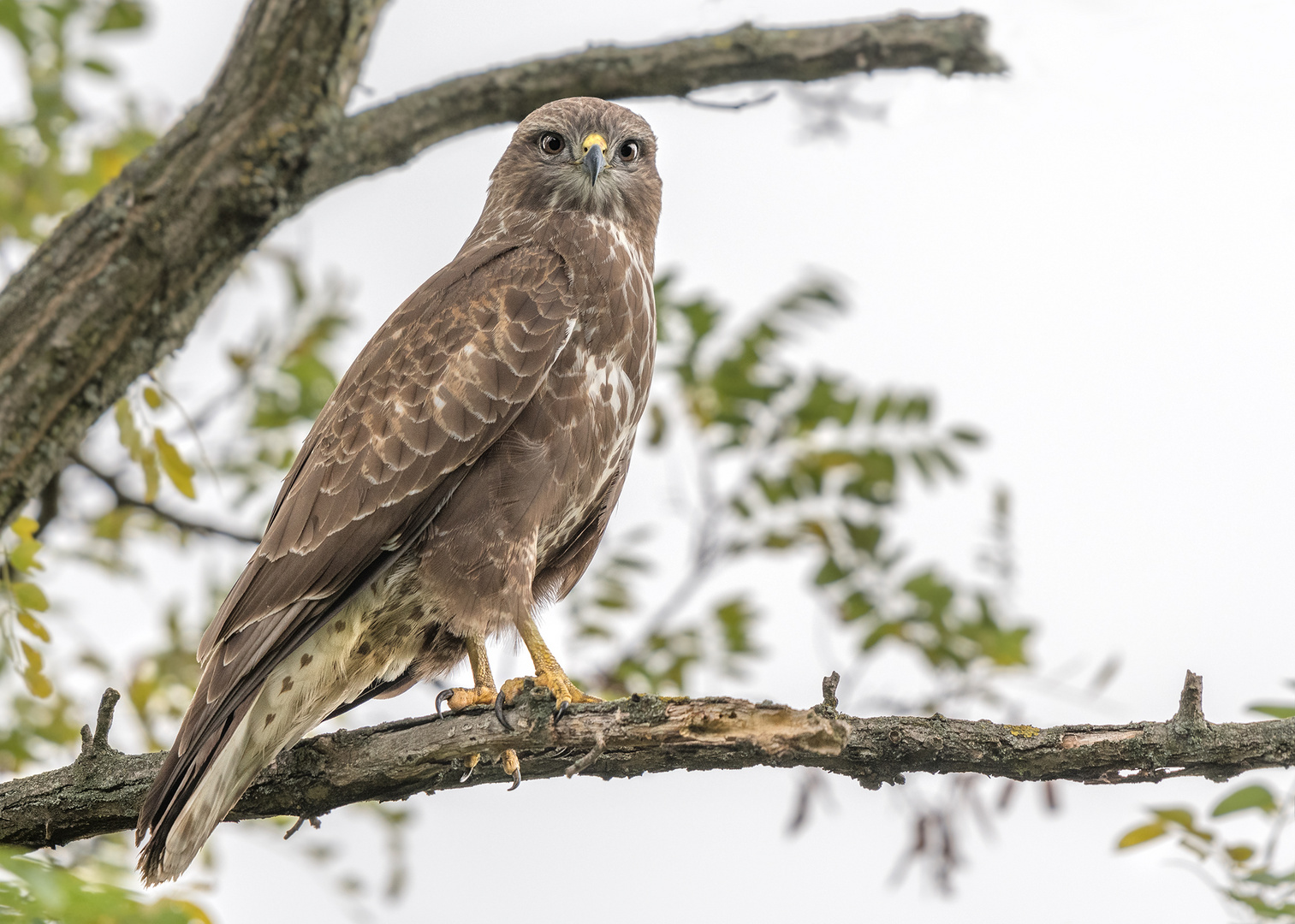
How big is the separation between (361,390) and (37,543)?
1079 millimetres

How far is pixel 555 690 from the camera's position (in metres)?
3.59

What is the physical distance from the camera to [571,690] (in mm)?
3615

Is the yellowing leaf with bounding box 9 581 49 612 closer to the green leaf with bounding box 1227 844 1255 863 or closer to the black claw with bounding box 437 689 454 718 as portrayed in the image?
the black claw with bounding box 437 689 454 718

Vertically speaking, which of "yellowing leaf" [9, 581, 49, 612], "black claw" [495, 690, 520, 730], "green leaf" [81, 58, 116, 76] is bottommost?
"black claw" [495, 690, 520, 730]

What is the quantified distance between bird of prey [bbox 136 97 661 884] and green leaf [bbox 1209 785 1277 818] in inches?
66.8

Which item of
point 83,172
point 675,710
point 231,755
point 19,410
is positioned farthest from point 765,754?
point 83,172

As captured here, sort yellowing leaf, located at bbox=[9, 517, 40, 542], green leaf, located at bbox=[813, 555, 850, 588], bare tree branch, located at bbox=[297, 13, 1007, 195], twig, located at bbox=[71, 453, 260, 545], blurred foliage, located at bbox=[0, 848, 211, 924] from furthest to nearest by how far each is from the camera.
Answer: green leaf, located at bbox=[813, 555, 850, 588], twig, located at bbox=[71, 453, 260, 545], bare tree branch, located at bbox=[297, 13, 1007, 195], yellowing leaf, located at bbox=[9, 517, 40, 542], blurred foliage, located at bbox=[0, 848, 211, 924]

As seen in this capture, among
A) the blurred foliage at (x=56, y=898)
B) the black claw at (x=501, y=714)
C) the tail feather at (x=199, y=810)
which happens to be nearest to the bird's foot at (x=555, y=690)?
the black claw at (x=501, y=714)

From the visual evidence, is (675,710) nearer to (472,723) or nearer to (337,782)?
(472,723)

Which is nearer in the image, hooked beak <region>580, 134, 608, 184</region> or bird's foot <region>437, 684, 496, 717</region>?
bird's foot <region>437, 684, 496, 717</region>

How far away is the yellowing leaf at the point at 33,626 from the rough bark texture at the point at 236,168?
1.76 feet

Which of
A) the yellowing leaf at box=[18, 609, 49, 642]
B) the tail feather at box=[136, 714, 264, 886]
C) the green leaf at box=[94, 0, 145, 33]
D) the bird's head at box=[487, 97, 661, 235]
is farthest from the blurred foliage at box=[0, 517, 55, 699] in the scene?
the green leaf at box=[94, 0, 145, 33]

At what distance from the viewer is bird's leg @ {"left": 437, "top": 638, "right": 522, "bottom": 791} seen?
335cm

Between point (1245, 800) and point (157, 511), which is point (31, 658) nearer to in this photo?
point (157, 511)
